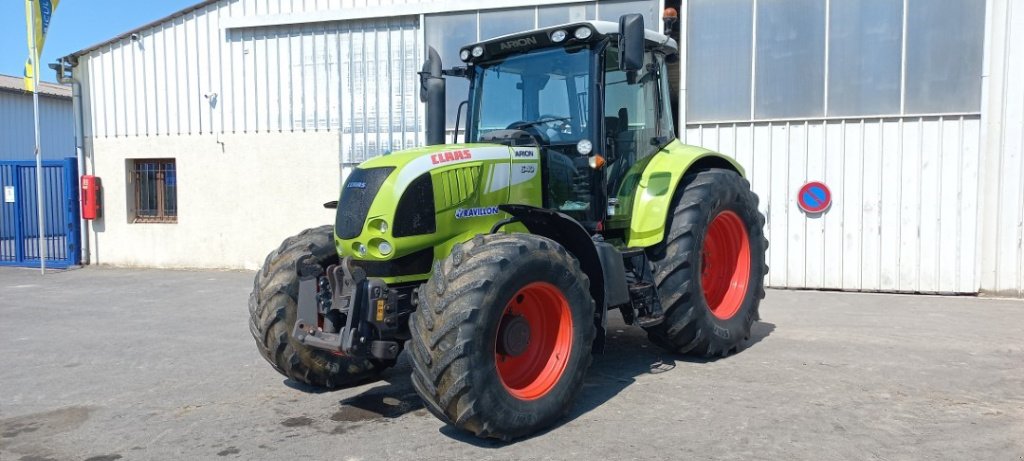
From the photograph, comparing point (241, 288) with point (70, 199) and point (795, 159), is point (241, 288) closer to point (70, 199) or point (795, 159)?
point (70, 199)

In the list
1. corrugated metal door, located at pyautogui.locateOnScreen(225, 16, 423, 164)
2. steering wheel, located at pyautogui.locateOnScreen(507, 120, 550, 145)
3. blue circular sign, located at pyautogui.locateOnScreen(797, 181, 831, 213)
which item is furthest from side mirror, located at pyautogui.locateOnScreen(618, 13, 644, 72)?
corrugated metal door, located at pyautogui.locateOnScreen(225, 16, 423, 164)

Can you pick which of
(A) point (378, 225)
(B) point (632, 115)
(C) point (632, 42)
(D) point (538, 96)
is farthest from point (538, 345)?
(B) point (632, 115)

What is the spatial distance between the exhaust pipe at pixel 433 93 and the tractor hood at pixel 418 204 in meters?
1.14

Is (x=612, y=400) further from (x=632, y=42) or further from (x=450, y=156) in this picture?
(x=632, y=42)

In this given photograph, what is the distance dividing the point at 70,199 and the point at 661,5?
10911 mm

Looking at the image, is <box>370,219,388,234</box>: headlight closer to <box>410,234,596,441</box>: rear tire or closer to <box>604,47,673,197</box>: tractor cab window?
<box>410,234,596,441</box>: rear tire

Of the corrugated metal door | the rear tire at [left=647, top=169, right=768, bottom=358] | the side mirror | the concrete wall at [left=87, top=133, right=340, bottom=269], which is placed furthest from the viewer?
the concrete wall at [left=87, top=133, right=340, bottom=269]

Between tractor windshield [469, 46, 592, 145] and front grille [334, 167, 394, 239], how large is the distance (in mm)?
1404

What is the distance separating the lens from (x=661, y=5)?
1079cm

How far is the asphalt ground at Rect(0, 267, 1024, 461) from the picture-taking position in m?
4.28

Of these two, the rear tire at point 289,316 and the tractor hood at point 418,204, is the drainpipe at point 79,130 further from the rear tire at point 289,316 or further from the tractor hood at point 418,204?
the tractor hood at point 418,204

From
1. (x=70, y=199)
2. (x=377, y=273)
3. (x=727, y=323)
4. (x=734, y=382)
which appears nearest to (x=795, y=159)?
(x=727, y=323)

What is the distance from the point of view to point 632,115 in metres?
6.02

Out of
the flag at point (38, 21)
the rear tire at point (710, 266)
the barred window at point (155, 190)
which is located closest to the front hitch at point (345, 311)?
the rear tire at point (710, 266)
